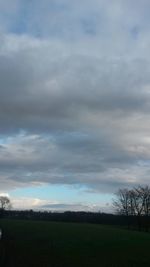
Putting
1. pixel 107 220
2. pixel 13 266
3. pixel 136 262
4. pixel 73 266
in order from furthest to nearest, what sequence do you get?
pixel 107 220
pixel 136 262
pixel 73 266
pixel 13 266

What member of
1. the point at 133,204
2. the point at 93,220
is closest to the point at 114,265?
the point at 133,204

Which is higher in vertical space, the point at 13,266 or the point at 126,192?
the point at 126,192

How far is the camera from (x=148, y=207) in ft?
452

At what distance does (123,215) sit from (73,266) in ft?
391

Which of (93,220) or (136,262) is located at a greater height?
(93,220)

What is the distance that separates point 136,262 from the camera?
115 feet

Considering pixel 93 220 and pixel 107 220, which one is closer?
pixel 107 220

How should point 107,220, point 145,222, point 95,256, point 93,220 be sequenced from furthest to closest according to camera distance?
point 93,220 → point 107,220 → point 145,222 → point 95,256

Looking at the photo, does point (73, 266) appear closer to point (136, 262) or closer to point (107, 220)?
point (136, 262)

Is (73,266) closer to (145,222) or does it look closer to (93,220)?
(145,222)

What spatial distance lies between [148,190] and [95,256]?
109238 mm

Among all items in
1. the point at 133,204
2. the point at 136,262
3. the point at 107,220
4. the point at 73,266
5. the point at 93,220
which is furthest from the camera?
the point at 93,220

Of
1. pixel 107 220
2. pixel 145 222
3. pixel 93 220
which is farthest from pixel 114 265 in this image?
pixel 93 220

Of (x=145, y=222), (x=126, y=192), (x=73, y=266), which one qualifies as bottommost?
(x=73, y=266)
